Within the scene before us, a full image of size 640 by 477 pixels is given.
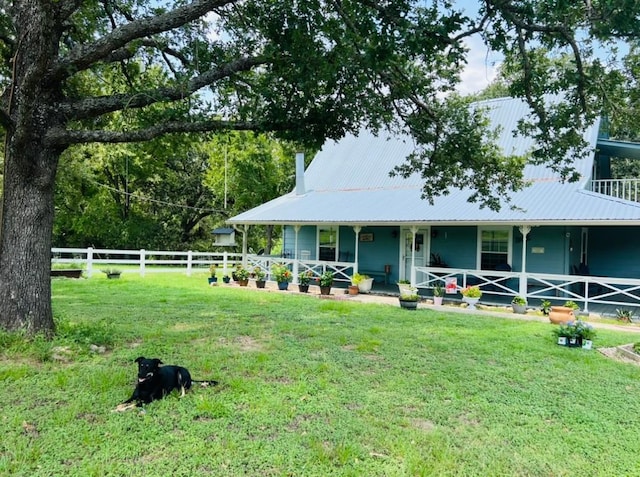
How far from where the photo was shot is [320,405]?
419 cm

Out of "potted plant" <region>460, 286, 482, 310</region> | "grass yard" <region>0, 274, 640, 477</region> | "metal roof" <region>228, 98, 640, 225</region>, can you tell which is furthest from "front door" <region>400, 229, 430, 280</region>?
"grass yard" <region>0, 274, 640, 477</region>

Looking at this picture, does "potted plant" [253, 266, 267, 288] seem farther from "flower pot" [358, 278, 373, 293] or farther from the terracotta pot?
the terracotta pot

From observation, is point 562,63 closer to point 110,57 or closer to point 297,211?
point 110,57

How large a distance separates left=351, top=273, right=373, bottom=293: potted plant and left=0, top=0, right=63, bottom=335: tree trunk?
8898mm

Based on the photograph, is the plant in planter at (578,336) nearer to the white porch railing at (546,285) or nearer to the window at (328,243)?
the white porch railing at (546,285)

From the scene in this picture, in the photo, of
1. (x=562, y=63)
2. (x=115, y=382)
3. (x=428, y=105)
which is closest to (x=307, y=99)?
(x=428, y=105)

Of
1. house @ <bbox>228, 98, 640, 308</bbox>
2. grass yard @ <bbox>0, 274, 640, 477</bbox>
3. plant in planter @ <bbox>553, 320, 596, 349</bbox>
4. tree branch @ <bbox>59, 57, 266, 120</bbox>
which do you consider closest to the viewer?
grass yard @ <bbox>0, 274, 640, 477</bbox>

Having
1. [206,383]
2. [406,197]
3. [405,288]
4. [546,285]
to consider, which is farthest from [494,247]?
[206,383]

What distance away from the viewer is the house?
10.9 m

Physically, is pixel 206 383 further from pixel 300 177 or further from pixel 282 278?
pixel 300 177

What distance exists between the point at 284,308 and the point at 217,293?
3.50 m

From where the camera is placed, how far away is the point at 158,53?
8.44 m

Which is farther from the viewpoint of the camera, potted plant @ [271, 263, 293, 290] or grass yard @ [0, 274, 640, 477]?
potted plant @ [271, 263, 293, 290]

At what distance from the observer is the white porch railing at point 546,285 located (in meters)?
10.3
